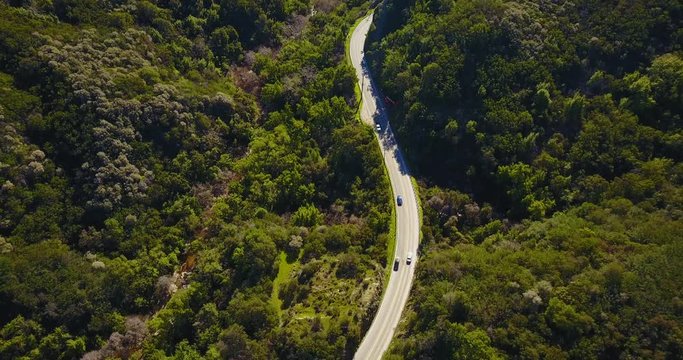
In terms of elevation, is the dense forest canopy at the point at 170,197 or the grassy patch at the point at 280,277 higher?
the dense forest canopy at the point at 170,197

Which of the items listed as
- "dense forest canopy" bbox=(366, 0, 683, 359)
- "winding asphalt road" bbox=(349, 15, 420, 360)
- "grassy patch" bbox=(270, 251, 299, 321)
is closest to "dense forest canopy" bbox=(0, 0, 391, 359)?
"grassy patch" bbox=(270, 251, 299, 321)

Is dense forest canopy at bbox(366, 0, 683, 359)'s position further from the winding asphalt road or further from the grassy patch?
the grassy patch

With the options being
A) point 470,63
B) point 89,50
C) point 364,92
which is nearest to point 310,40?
point 364,92

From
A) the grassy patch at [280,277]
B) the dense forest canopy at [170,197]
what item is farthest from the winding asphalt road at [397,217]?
the grassy patch at [280,277]

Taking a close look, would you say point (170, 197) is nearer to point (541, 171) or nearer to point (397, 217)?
point (397, 217)

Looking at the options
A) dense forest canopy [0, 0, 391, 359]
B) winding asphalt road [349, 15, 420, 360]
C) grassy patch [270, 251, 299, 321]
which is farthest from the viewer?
grassy patch [270, 251, 299, 321]

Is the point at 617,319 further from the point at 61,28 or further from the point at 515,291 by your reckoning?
the point at 61,28

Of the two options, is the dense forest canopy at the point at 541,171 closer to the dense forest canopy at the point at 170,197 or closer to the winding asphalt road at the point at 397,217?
the winding asphalt road at the point at 397,217
